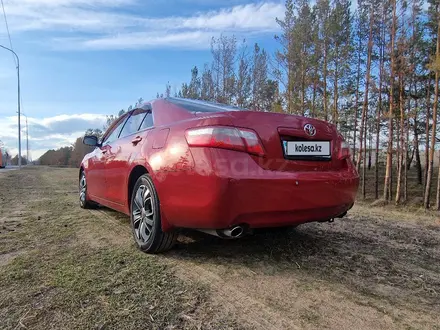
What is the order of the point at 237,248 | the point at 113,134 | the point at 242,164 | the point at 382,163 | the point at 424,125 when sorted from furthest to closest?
1. the point at 382,163
2. the point at 424,125
3. the point at 113,134
4. the point at 237,248
5. the point at 242,164

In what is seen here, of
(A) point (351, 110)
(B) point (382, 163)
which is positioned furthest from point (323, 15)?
(B) point (382, 163)

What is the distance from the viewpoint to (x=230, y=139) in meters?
2.33

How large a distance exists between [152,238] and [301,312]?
142cm

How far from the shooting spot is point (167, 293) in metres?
2.03

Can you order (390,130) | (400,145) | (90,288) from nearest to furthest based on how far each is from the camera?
(90,288), (390,130), (400,145)

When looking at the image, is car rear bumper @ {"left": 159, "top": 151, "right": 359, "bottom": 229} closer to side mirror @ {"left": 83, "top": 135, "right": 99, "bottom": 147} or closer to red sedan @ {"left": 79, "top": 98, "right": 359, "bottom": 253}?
red sedan @ {"left": 79, "top": 98, "right": 359, "bottom": 253}

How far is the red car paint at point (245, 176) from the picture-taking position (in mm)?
2250

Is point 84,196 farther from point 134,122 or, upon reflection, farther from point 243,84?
point 243,84

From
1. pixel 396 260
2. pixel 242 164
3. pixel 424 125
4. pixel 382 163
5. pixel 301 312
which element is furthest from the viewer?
pixel 382 163

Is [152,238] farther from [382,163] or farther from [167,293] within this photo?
[382,163]

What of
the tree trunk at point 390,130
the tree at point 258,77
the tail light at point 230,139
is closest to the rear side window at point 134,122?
the tail light at point 230,139

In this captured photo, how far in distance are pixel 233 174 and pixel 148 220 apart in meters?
1.09

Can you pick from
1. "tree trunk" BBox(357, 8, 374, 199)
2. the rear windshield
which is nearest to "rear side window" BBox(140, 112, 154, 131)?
the rear windshield

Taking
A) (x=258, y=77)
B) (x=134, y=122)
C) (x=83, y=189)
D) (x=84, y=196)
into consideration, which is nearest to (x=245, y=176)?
(x=134, y=122)
